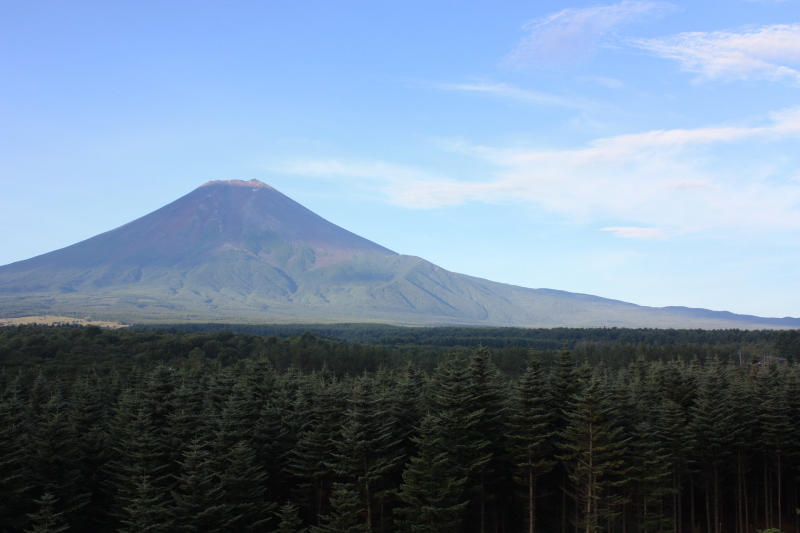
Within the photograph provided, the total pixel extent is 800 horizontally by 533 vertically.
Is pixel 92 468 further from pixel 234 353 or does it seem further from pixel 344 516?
pixel 234 353

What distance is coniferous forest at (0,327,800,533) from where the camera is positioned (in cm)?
2577

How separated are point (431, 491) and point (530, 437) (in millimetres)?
5187

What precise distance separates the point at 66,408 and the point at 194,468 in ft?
55.1

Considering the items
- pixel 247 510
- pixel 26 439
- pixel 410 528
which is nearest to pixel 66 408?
pixel 26 439

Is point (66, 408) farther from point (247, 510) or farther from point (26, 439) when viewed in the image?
point (247, 510)

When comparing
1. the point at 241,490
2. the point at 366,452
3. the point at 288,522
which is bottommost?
the point at 288,522

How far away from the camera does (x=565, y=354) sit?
31.7 meters

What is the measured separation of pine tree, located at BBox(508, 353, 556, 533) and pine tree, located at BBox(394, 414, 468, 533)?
3234 mm

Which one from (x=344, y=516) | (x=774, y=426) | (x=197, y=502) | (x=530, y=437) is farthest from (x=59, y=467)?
(x=774, y=426)

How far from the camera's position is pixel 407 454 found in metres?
30.9

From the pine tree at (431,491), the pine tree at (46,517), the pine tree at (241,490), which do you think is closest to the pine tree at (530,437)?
the pine tree at (431,491)

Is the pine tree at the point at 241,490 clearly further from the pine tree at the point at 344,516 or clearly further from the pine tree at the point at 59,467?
the pine tree at the point at 59,467

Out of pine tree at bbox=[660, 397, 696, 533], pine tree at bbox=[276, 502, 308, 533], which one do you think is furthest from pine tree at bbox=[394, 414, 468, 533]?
pine tree at bbox=[660, 397, 696, 533]

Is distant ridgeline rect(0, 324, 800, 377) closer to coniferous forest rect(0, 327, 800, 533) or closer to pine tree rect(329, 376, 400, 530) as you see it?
coniferous forest rect(0, 327, 800, 533)
